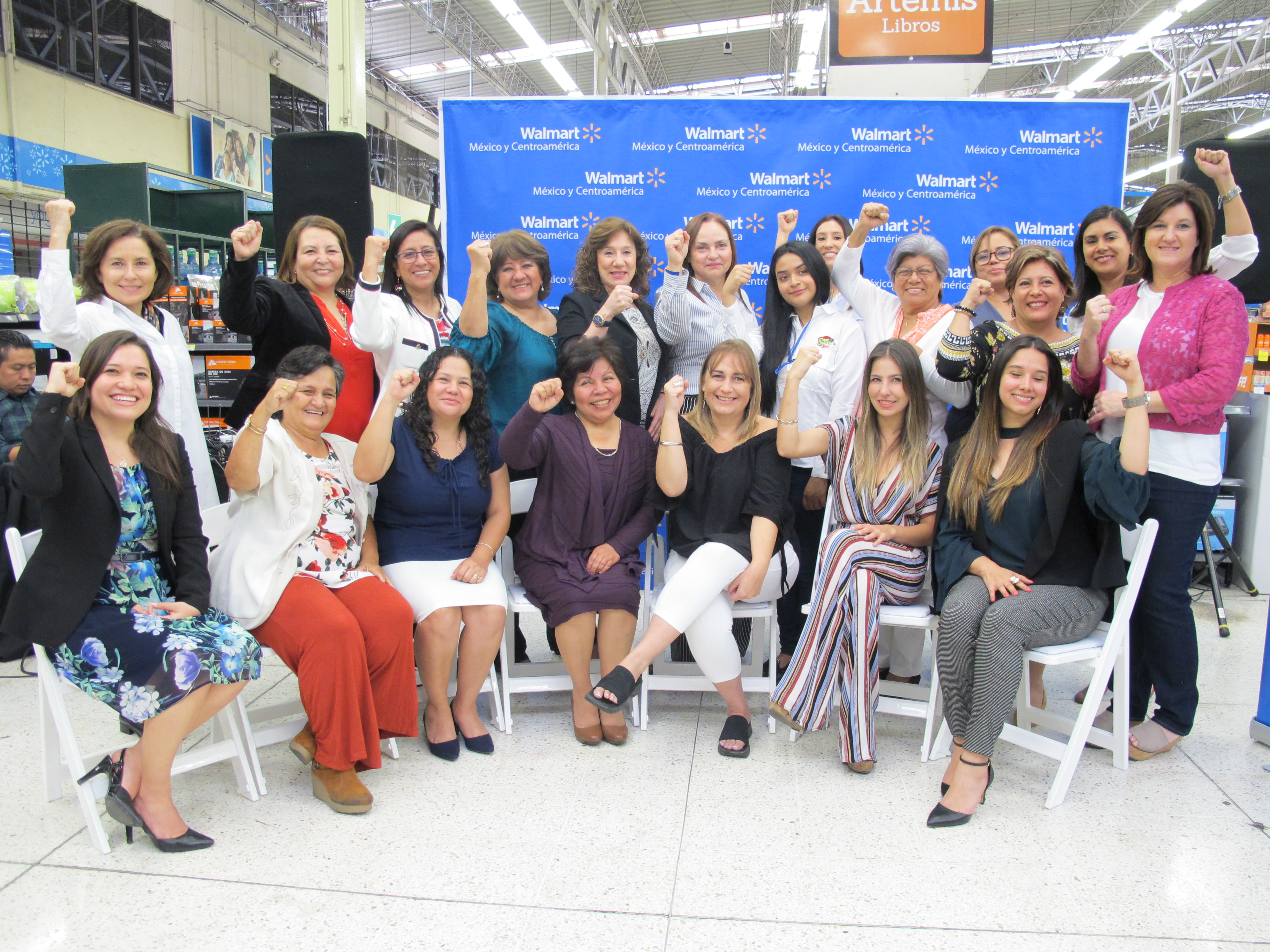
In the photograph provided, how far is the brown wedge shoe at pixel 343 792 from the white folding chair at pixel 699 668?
904 mm

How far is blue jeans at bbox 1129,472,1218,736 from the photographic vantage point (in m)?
2.44

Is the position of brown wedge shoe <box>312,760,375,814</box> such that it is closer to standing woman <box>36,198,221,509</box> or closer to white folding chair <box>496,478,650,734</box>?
white folding chair <box>496,478,650,734</box>

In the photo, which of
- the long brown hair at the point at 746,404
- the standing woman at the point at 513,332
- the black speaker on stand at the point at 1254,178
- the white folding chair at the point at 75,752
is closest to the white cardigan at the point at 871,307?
the long brown hair at the point at 746,404

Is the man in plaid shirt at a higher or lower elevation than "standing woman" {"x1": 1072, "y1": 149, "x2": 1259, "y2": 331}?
lower

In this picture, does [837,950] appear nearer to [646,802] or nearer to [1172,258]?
[646,802]

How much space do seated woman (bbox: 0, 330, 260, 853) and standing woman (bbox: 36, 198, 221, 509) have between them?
28 centimetres

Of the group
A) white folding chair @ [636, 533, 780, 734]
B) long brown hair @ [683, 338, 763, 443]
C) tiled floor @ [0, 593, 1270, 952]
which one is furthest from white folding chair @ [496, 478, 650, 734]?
long brown hair @ [683, 338, 763, 443]

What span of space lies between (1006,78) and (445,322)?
14.5m

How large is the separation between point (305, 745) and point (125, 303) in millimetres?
1393

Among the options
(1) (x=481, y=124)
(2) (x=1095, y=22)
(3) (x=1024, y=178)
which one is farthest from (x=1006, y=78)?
(1) (x=481, y=124)

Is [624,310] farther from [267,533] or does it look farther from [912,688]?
[912,688]

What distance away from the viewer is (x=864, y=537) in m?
2.58

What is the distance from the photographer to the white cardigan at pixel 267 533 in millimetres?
2299

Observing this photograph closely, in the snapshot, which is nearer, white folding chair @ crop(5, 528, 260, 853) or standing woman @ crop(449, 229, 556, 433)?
white folding chair @ crop(5, 528, 260, 853)
